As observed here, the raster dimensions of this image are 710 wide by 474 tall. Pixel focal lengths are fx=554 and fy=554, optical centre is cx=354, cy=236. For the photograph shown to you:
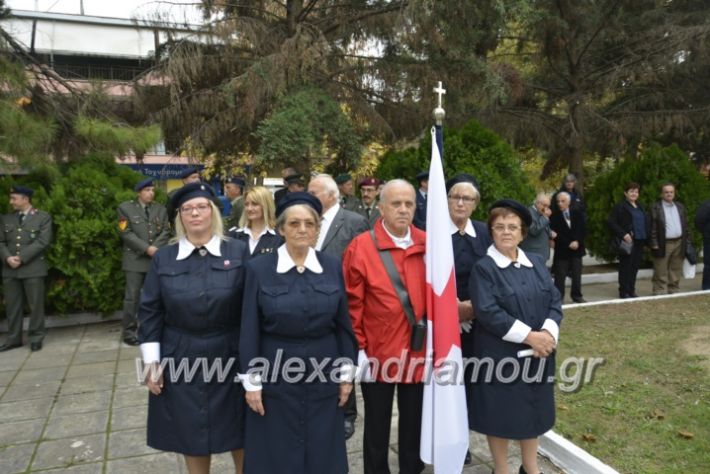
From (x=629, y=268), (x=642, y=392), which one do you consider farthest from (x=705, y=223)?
(x=642, y=392)

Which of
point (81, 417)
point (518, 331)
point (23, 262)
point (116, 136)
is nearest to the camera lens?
point (518, 331)

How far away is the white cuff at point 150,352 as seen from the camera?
9.33 feet

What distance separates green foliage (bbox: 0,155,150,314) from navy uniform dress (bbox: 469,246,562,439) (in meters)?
5.90

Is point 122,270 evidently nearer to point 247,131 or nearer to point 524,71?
point 247,131

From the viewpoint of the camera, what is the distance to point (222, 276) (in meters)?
2.87

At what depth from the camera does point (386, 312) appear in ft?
10.3

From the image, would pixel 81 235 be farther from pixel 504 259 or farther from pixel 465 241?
pixel 504 259

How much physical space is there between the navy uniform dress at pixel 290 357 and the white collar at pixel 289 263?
0.02 metres

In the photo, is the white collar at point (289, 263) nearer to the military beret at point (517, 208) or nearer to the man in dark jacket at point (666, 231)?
the military beret at point (517, 208)

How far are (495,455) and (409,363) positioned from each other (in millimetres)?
812

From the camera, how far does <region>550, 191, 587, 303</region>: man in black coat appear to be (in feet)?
28.2

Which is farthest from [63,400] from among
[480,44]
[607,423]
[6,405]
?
[480,44]

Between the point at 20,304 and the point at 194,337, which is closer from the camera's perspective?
the point at 194,337

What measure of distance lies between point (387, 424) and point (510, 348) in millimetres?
849
